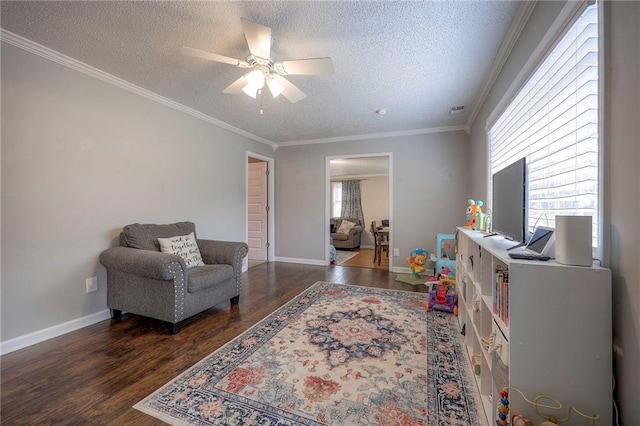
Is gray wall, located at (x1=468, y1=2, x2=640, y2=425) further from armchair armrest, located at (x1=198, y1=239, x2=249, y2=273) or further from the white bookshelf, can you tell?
armchair armrest, located at (x1=198, y1=239, x2=249, y2=273)

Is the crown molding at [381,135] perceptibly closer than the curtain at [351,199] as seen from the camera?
Yes

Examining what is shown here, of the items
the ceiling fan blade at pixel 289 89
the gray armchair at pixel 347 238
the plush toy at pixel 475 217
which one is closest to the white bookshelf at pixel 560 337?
the plush toy at pixel 475 217

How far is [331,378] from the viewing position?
5.36 feet

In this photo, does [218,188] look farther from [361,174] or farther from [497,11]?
[361,174]

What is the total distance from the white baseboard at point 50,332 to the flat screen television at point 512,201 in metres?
3.45

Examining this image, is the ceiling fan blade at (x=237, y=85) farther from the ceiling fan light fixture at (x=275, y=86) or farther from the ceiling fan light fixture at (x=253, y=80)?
the ceiling fan light fixture at (x=275, y=86)

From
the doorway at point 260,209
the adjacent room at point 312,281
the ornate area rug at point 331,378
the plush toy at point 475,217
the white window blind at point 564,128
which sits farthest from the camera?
the doorway at point 260,209

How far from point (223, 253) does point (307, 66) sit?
2.00 metres

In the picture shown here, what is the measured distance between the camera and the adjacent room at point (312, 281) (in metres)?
0.97

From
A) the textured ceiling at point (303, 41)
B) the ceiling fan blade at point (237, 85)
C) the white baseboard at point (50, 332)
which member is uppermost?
the textured ceiling at point (303, 41)

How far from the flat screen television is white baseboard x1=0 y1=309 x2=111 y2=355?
3.45 m

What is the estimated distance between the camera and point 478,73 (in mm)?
2426

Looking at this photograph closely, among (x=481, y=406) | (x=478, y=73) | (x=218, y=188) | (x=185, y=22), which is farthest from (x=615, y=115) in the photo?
(x=218, y=188)

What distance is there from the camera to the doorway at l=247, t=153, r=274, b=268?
204 inches
